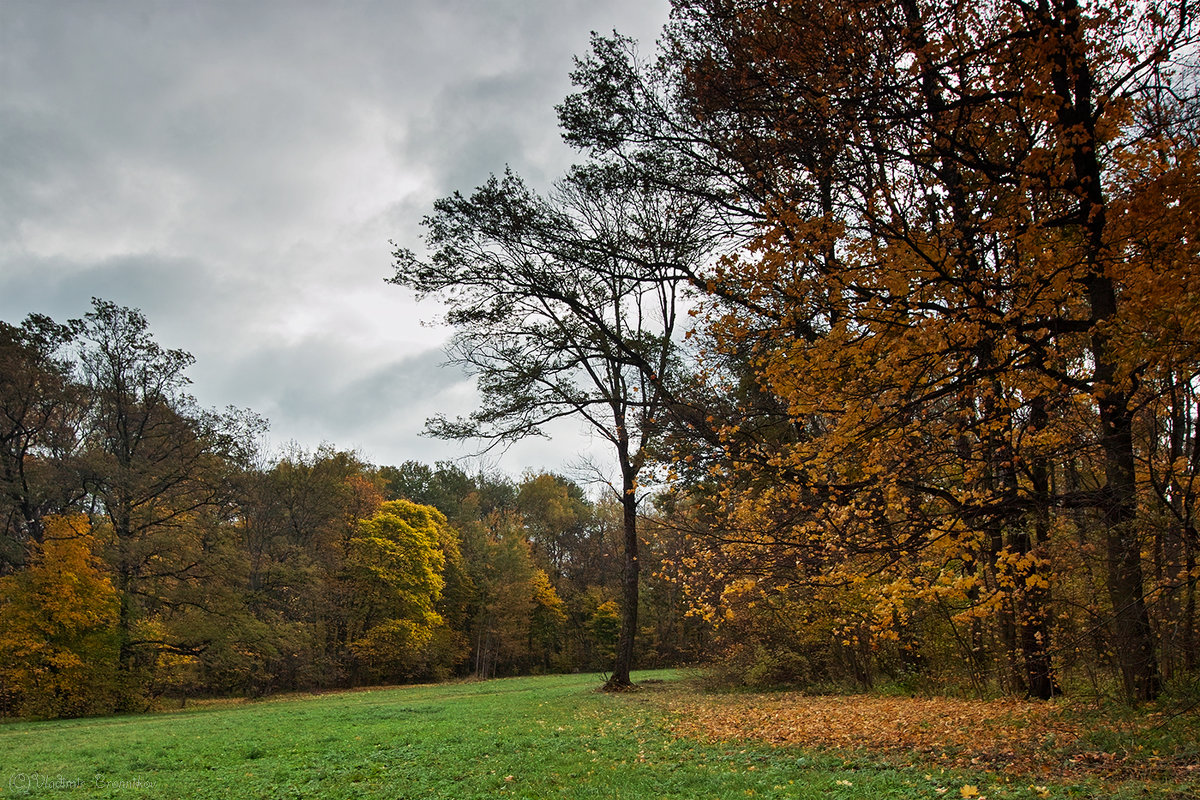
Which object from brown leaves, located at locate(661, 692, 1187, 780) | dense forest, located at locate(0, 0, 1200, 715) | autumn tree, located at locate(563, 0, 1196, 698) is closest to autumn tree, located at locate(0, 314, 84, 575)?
dense forest, located at locate(0, 0, 1200, 715)

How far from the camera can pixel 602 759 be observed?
6910 millimetres

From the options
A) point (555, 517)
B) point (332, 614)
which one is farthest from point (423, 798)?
point (555, 517)

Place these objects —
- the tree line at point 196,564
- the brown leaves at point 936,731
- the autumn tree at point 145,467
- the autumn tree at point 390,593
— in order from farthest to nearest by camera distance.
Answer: the autumn tree at point 390,593 → the autumn tree at point 145,467 → the tree line at point 196,564 → the brown leaves at point 936,731

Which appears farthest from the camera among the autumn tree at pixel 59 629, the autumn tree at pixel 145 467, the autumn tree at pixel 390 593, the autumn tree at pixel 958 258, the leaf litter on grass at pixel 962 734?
the autumn tree at pixel 390 593

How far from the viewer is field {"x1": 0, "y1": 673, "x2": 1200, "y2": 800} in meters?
4.71

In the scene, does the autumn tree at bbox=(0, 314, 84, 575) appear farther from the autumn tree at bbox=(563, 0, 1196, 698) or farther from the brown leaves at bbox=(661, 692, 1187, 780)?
the autumn tree at bbox=(563, 0, 1196, 698)

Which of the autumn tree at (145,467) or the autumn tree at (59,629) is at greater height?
the autumn tree at (145,467)

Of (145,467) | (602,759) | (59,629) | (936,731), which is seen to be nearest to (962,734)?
(936,731)

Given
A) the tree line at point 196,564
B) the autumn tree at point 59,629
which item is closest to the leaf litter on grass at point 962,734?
the autumn tree at point 59,629

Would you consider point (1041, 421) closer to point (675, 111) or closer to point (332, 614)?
point (675, 111)

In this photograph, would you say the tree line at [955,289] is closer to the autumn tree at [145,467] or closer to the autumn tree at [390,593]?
the autumn tree at [145,467]

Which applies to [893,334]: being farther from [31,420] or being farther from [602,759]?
[31,420]

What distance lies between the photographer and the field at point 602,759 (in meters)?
4.71

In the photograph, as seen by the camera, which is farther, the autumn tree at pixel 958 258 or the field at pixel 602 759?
the field at pixel 602 759
